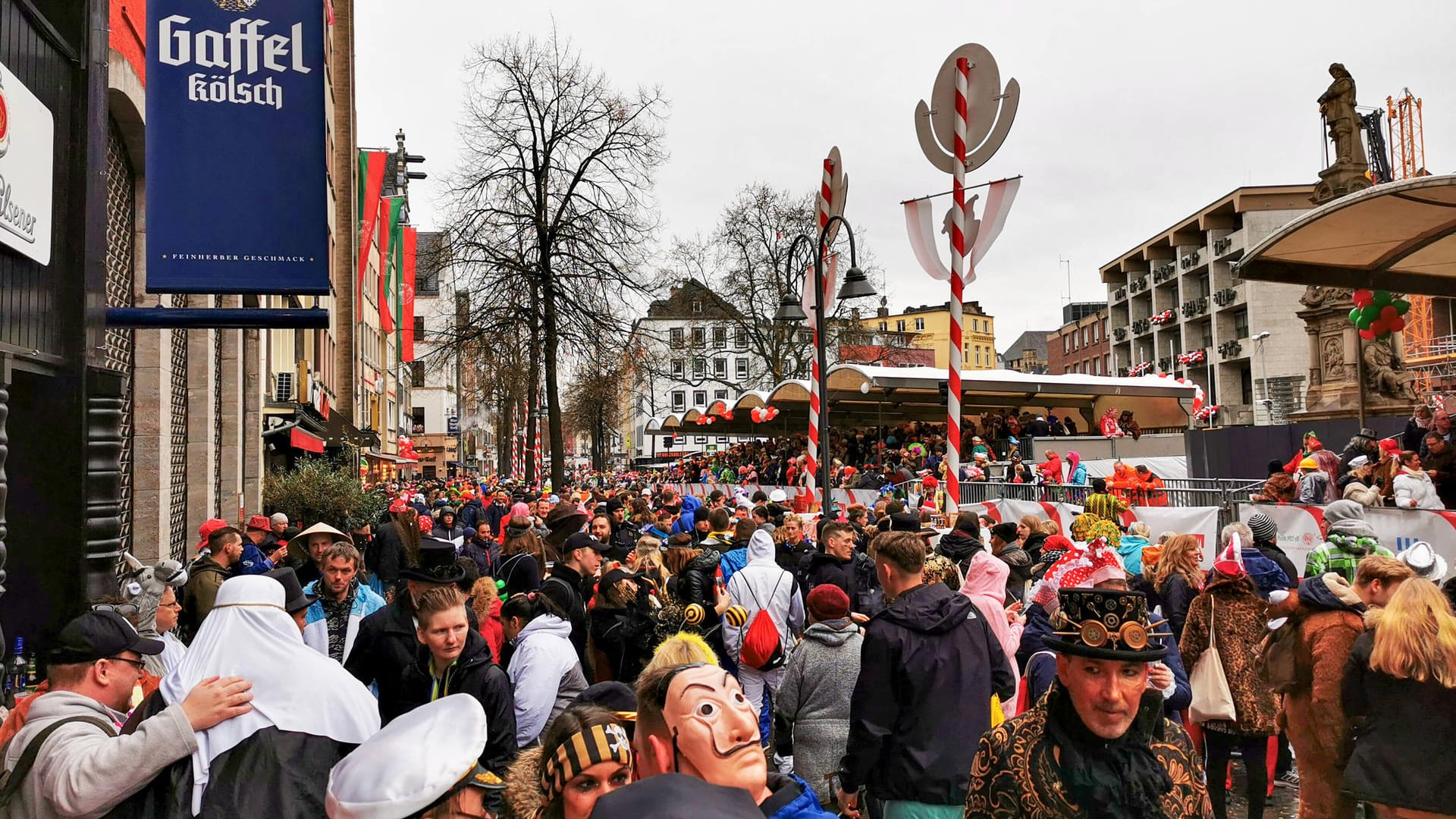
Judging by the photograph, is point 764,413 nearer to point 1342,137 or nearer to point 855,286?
point 1342,137

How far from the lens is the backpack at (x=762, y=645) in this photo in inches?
272

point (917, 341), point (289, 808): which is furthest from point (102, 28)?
point (917, 341)

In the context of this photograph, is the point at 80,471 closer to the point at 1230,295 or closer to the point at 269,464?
the point at 269,464

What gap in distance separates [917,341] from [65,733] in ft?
393

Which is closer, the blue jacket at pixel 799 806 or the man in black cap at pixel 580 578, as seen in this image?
the blue jacket at pixel 799 806

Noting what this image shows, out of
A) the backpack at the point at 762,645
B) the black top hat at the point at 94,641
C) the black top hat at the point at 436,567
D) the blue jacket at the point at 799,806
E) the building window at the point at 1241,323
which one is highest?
the building window at the point at 1241,323

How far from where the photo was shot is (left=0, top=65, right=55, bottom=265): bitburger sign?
5.29 meters

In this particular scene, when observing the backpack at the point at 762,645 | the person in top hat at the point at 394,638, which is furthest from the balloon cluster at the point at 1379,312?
the person in top hat at the point at 394,638

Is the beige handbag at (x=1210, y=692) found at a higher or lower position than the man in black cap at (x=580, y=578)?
lower

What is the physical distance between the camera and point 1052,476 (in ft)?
66.0

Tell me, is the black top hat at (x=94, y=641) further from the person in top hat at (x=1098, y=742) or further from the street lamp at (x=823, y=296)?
the street lamp at (x=823, y=296)

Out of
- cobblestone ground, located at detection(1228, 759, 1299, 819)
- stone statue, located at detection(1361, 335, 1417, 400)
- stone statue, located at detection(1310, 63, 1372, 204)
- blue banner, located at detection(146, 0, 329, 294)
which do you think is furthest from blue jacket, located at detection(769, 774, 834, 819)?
stone statue, located at detection(1361, 335, 1417, 400)

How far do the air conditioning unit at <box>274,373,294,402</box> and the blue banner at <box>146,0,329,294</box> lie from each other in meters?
15.7

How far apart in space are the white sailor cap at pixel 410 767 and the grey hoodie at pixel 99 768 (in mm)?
867
